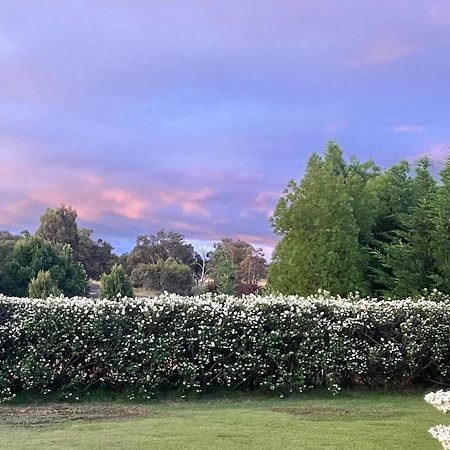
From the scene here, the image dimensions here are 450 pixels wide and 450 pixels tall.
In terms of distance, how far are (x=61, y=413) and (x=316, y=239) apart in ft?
32.9

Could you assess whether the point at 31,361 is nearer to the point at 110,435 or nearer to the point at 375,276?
the point at 110,435

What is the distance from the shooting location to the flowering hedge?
1004 cm

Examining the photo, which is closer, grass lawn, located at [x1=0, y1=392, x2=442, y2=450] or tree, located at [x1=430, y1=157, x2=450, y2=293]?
grass lawn, located at [x1=0, y1=392, x2=442, y2=450]

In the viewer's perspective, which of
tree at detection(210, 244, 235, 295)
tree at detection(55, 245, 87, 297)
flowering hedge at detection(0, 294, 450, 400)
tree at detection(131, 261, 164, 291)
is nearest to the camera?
flowering hedge at detection(0, 294, 450, 400)

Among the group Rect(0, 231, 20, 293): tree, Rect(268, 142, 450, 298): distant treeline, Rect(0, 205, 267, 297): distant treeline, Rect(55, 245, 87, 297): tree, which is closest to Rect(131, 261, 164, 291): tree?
Rect(0, 205, 267, 297): distant treeline

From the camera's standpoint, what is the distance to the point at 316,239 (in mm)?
17344

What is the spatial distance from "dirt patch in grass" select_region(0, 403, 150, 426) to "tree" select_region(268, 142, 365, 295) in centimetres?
849

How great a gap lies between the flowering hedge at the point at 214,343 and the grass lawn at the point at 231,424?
1.43ft

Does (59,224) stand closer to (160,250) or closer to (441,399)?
(160,250)

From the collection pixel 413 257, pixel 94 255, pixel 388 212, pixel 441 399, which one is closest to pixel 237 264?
pixel 94 255

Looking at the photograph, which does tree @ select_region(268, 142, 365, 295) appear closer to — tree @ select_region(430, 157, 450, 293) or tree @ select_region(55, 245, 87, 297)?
tree @ select_region(430, 157, 450, 293)

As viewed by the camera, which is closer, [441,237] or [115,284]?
[441,237]

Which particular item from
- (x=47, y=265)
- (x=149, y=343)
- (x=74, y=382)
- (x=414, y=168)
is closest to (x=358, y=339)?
(x=149, y=343)

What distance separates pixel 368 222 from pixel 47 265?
18.0 meters
